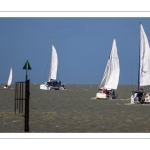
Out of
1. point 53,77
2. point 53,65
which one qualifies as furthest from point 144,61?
point 53,77

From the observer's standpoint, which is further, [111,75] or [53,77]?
[53,77]

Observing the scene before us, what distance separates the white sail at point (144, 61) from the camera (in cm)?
2666

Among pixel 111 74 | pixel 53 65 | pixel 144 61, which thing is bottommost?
pixel 111 74

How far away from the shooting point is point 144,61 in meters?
Result: 26.8

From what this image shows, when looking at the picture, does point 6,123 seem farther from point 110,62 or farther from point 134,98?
point 110,62

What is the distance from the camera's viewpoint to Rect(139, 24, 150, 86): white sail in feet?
87.5

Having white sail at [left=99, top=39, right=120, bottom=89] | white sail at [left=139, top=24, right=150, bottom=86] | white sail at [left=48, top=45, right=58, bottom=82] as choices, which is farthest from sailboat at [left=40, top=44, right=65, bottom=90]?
white sail at [left=139, top=24, right=150, bottom=86]

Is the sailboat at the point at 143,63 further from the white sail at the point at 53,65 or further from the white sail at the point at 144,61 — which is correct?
the white sail at the point at 53,65

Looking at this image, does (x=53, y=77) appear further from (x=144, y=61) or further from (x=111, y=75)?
(x=144, y=61)

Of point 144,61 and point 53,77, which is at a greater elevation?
point 144,61

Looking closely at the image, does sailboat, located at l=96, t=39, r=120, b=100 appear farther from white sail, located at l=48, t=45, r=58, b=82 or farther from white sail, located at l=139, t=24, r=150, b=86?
white sail, located at l=48, t=45, r=58, b=82
